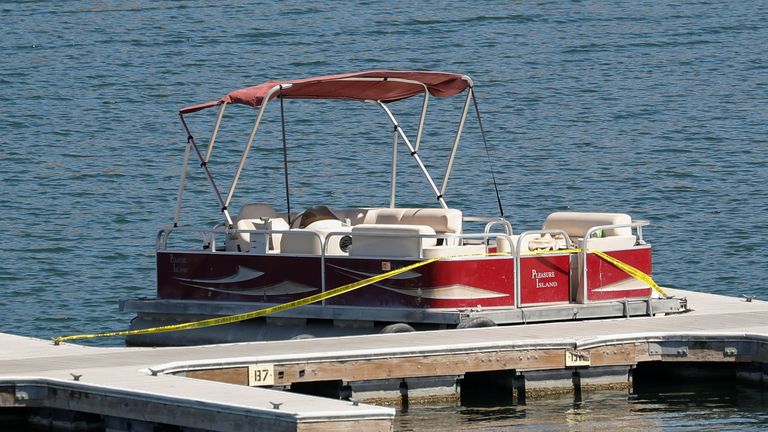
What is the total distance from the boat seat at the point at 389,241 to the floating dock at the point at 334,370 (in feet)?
3.66

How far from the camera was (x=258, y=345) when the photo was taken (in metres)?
16.7

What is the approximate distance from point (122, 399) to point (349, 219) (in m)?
6.82

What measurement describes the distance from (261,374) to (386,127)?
75.9 ft

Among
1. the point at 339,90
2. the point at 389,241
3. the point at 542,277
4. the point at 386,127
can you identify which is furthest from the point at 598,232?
the point at 386,127

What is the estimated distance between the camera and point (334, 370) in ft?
51.6

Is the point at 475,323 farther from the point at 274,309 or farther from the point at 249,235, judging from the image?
the point at 249,235

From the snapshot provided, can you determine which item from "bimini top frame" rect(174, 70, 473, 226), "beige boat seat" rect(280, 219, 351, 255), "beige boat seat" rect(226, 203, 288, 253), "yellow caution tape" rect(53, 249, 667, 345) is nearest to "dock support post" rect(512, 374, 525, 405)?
"yellow caution tape" rect(53, 249, 667, 345)

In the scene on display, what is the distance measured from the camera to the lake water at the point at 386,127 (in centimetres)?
2720

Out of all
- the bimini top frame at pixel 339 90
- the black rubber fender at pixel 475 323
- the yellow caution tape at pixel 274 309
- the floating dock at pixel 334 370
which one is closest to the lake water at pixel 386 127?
the floating dock at pixel 334 370

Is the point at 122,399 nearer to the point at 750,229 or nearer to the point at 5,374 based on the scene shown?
the point at 5,374

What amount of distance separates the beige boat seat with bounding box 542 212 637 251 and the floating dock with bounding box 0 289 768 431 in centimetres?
92

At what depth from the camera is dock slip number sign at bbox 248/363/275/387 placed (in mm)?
15406

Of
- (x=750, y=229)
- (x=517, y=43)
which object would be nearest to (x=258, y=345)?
(x=750, y=229)

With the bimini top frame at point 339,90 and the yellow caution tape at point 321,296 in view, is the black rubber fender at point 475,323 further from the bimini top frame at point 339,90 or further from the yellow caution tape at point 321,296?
the bimini top frame at point 339,90
